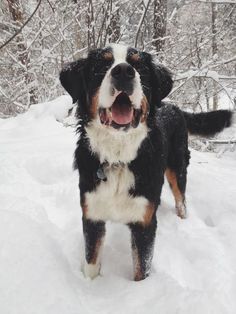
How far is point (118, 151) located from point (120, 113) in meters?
0.32

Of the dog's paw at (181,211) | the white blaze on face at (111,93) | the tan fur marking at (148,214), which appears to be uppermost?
the white blaze on face at (111,93)

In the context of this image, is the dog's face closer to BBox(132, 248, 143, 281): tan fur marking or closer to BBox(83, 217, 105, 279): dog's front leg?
BBox(83, 217, 105, 279): dog's front leg

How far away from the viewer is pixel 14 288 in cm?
242

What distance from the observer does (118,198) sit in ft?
9.14

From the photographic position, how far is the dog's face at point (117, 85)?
2469mm

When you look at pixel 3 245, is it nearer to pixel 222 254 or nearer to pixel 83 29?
pixel 222 254

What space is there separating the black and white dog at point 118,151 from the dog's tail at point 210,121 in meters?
1.56

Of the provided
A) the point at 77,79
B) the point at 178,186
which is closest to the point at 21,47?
the point at 178,186

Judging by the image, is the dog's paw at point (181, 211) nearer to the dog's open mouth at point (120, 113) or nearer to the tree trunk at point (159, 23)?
the dog's open mouth at point (120, 113)

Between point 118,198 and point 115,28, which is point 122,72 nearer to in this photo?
point 118,198

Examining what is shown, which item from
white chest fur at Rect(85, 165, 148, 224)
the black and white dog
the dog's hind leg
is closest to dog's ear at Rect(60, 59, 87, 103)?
the black and white dog

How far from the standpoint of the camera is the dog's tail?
14.6ft

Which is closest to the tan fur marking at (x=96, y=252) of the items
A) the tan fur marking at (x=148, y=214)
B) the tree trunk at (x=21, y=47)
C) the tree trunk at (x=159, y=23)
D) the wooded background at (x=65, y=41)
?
the tan fur marking at (x=148, y=214)

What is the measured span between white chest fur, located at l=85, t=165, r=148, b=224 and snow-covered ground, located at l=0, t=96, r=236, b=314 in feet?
1.66
